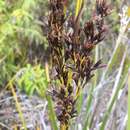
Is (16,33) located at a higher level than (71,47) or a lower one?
lower

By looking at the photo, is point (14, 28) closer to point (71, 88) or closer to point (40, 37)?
point (40, 37)

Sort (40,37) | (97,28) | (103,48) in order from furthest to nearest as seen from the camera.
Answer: (103,48)
(40,37)
(97,28)

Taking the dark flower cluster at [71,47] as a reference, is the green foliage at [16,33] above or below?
below

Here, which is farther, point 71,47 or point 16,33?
point 16,33

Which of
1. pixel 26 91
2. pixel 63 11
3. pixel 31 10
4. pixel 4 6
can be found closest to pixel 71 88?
pixel 63 11

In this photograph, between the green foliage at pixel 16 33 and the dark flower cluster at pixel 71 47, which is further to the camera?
→ the green foliage at pixel 16 33

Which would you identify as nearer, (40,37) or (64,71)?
(64,71)

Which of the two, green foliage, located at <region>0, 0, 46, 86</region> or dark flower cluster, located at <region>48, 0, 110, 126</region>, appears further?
green foliage, located at <region>0, 0, 46, 86</region>

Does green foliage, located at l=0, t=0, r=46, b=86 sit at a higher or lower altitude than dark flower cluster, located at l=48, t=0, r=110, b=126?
lower
